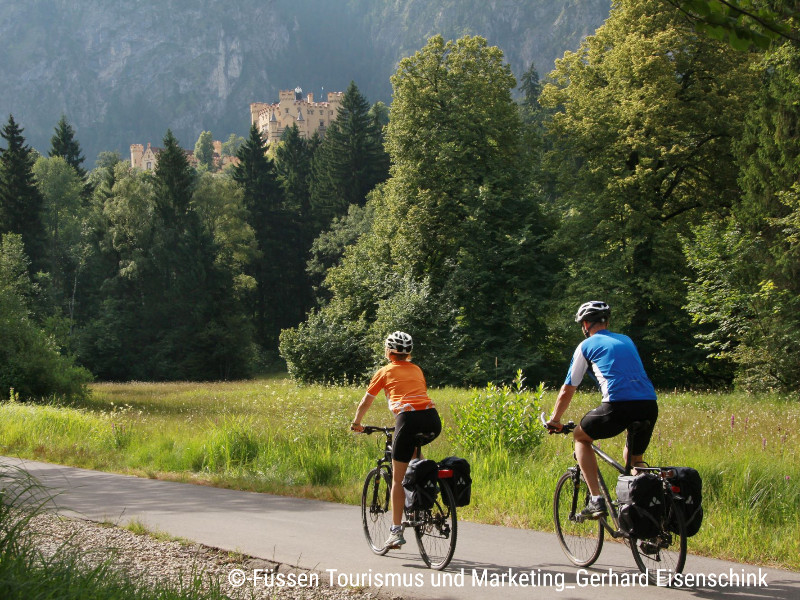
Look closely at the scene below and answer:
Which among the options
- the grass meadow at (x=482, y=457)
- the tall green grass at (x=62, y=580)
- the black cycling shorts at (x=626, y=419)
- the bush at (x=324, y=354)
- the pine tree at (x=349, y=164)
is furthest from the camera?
the pine tree at (x=349, y=164)

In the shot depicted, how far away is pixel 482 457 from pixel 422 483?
3793mm

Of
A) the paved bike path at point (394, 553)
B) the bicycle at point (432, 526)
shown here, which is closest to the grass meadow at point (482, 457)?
the paved bike path at point (394, 553)

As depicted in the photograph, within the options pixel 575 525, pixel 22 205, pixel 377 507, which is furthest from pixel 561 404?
pixel 22 205

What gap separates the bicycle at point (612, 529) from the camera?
18.0 ft

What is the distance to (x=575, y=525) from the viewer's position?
260 inches

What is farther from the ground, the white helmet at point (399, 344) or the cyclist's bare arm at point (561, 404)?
the white helmet at point (399, 344)

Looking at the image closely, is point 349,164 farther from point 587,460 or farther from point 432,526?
point 587,460

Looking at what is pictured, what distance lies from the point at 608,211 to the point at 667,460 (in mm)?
23797

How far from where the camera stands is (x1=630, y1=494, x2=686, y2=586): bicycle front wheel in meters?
5.45

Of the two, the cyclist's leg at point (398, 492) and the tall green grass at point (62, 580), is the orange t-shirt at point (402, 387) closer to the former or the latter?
the cyclist's leg at point (398, 492)

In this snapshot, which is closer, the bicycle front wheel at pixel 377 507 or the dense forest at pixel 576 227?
the bicycle front wheel at pixel 377 507

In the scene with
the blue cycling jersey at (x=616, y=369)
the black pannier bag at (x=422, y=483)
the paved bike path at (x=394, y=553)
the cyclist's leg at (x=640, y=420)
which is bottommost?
the paved bike path at (x=394, y=553)

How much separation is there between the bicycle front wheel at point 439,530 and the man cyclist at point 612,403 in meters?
1.03

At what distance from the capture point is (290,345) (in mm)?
34281
